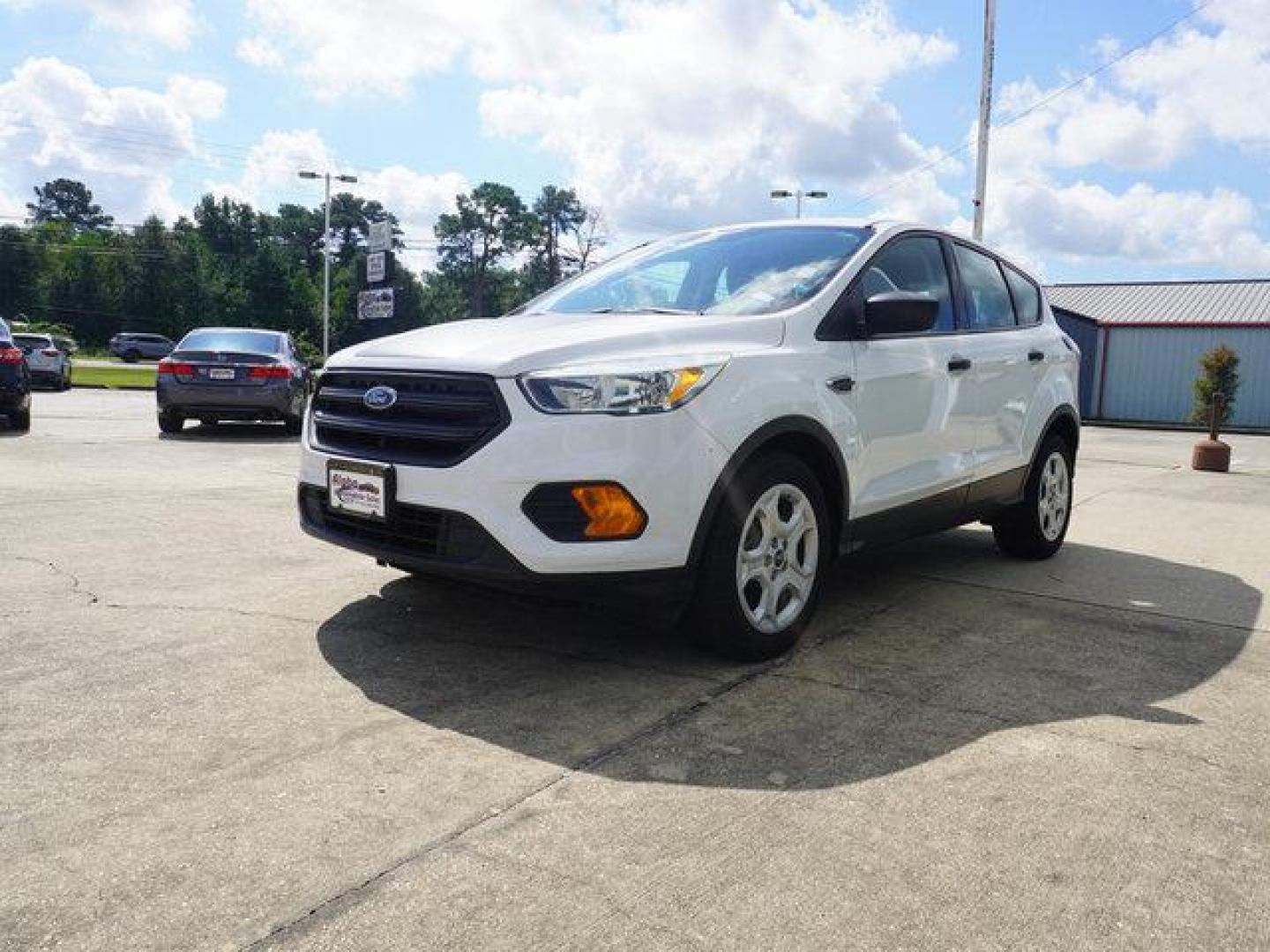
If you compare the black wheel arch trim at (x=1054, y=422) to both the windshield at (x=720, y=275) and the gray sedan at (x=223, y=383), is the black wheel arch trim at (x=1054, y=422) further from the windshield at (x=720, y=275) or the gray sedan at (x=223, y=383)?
the gray sedan at (x=223, y=383)

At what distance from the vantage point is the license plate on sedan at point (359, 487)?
3.53 meters

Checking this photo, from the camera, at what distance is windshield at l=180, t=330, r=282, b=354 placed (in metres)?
12.2

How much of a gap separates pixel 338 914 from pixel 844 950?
100cm

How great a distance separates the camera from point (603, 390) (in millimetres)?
3297

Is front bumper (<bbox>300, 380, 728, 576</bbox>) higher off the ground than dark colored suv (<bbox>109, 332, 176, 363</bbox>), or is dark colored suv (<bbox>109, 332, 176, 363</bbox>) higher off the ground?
dark colored suv (<bbox>109, 332, 176, 363</bbox>)

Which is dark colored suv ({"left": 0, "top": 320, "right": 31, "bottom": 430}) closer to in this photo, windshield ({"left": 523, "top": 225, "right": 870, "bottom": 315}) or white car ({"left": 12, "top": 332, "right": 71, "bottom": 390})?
windshield ({"left": 523, "top": 225, "right": 870, "bottom": 315})

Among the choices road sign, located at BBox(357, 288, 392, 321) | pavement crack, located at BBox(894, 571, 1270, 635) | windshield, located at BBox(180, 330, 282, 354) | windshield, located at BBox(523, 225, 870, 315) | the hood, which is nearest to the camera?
the hood

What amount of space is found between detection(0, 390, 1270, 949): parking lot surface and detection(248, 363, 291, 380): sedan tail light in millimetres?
7284

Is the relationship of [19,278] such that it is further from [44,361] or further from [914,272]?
[914,272]

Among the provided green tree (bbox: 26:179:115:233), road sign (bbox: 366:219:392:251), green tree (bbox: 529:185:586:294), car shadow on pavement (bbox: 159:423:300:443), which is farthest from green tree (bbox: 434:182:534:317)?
car shadow on pavement (bbox: 159:423:300:443)

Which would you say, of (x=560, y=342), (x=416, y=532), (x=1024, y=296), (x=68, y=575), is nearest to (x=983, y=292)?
(x=1024, y=296)

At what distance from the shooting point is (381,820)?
8.04ft

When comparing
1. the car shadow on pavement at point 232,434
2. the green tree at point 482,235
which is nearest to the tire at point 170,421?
the car shadow on pavement at point 232,434

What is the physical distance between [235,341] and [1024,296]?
9.79m
